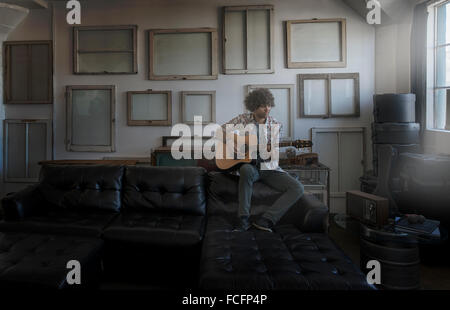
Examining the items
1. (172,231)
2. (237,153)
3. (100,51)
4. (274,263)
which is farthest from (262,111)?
(100,51)

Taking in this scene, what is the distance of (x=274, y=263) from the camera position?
6.61 ft

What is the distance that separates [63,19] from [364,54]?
4453 mm

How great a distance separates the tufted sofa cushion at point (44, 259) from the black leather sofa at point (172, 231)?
0.4 inches

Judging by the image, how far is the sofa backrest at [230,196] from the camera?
9.93 ft

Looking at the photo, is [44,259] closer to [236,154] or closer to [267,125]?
[236,154]

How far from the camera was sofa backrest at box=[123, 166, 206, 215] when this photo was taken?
3.09 m

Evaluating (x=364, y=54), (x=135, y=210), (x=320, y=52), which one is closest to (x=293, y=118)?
(x=320, y=52)

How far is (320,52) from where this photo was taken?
4.80m

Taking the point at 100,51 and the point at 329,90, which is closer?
the point at 329,90

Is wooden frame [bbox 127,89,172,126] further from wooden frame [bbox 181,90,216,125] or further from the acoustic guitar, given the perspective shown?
the acoustic guitar

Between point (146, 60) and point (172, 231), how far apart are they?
3.17m

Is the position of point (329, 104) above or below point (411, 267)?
above

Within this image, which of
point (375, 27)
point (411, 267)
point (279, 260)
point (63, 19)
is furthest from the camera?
point (63, 19)

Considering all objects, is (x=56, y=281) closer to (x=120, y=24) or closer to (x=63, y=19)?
(x=120, y=24)
